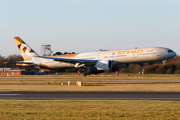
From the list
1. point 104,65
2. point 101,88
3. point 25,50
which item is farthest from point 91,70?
point 101,88

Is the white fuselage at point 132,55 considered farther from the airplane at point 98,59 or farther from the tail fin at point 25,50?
the tail fin at point 25,50

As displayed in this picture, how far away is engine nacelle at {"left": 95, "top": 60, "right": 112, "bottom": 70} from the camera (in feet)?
171

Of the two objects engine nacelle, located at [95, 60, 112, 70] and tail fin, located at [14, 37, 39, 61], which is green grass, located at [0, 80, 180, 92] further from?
tail fin, located at [14, 37, 39, 61]

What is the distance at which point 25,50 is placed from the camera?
64.0m

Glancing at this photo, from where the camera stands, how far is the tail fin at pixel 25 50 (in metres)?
63.4

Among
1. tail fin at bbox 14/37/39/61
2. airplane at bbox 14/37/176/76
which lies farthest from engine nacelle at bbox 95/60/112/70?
tail fin at bbox 14/37/39/61

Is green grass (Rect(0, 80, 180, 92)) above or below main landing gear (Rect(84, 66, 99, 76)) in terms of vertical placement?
below

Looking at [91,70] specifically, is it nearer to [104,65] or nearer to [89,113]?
[104,65]

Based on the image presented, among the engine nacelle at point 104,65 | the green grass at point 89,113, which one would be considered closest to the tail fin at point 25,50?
the engine nacelle at point 104,65

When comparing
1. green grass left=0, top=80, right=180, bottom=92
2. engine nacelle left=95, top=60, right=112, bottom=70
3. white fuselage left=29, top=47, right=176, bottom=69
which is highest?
white fuselage left=29, top=47, right=176, bottom=69

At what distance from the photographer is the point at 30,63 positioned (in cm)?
6256

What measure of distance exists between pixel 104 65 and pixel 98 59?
317 cm

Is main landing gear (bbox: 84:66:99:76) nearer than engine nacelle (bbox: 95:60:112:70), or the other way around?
engine nacelle (bbox: 95:60:112:70)

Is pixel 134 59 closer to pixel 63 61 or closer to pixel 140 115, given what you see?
pixel 63 61
